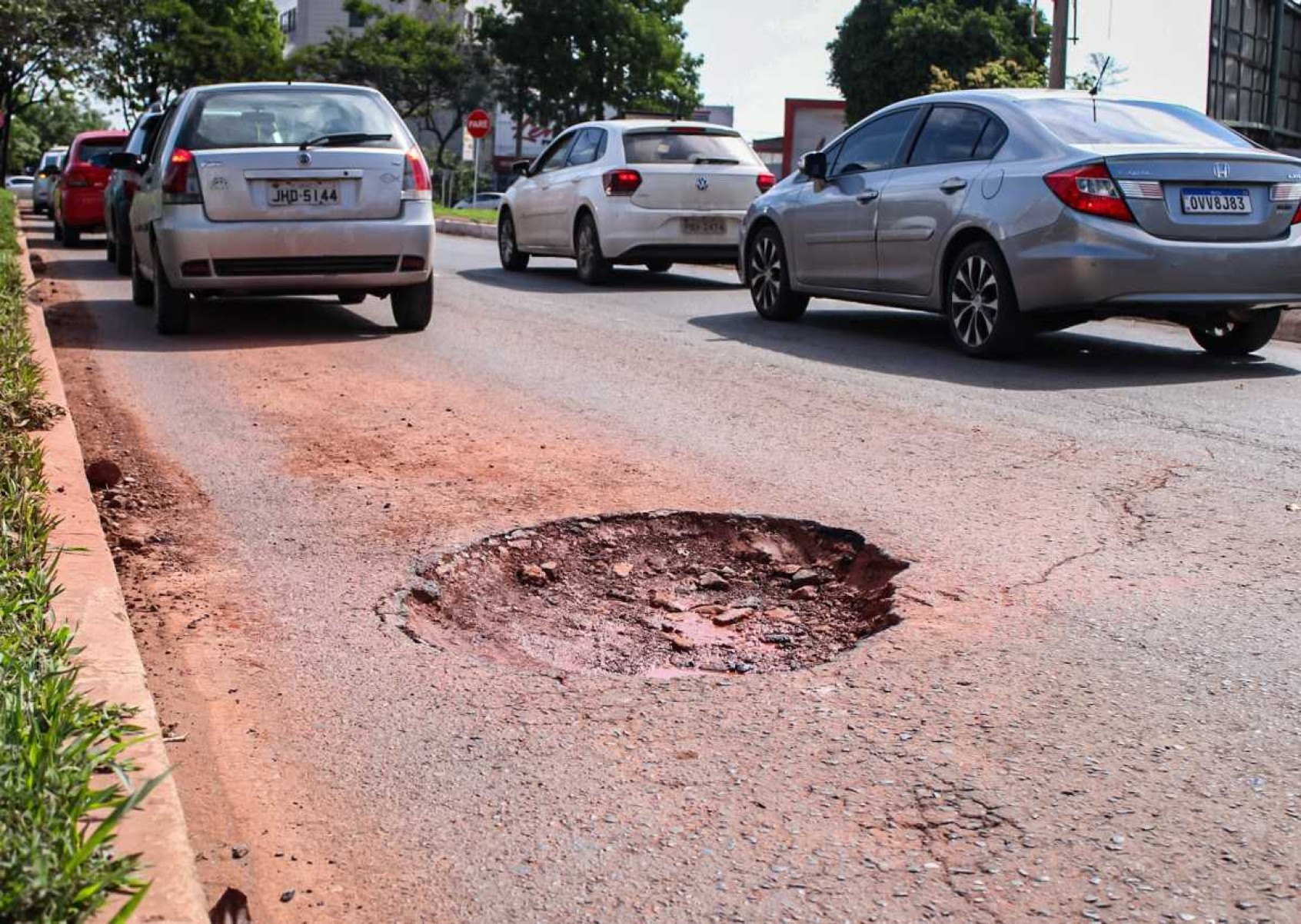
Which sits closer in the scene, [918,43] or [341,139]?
[341,139]

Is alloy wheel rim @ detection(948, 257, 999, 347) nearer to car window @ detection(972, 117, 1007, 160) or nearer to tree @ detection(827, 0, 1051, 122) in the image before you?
car window @ detection(972, 117, 1007, 160)

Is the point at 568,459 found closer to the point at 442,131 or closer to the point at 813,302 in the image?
the point at 813,302

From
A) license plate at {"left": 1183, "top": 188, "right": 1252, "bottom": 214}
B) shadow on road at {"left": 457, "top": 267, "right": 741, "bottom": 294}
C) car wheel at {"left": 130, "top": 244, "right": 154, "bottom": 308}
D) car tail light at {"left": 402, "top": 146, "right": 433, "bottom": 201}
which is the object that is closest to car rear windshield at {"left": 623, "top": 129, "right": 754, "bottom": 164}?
shadow on road at {"left": 457, "top": 267, "right": 741, "bottom": 294}

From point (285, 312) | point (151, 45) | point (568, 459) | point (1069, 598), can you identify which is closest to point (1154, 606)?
point (1069, 598)

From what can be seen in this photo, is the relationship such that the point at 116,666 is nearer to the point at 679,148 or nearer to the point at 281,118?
the point at 281,118

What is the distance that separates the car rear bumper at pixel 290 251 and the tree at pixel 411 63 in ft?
187

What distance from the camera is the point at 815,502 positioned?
5.22 metres

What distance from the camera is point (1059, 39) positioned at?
2252 cm

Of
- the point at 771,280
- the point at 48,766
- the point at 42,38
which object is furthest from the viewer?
the point at 42,38

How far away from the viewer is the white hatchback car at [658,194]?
14.5m

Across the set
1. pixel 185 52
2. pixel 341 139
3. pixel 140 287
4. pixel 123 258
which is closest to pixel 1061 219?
pixel 341 139

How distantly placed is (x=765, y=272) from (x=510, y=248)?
20.9 ft

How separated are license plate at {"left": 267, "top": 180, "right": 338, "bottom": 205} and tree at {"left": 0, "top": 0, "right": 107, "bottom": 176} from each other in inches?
502

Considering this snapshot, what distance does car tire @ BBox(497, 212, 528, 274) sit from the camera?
17.1 meters
